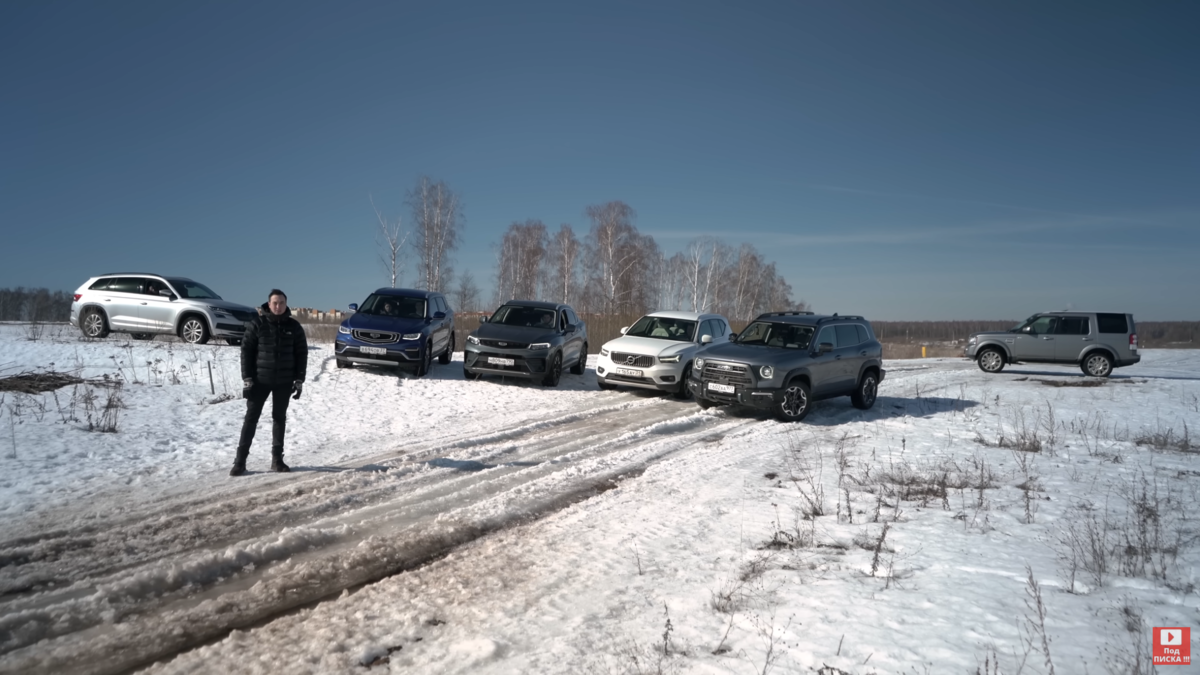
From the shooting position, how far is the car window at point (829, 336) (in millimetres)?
12099

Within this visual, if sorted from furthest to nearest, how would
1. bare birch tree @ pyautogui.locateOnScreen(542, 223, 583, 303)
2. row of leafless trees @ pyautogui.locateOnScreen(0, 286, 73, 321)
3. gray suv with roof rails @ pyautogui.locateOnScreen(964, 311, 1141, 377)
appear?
bare birch tree @ pyautogui.locateOnScreen(542, 223, 583, 303), row of leafless trees @ pyautogui.locateOnScreen(0, 286, 73, 321), gray suv with roof rails @ pyautogui.locateOnScreen(964, 311, 1141, 377)

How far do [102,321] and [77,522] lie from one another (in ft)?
44.2

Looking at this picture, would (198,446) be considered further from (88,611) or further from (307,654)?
(307,654)

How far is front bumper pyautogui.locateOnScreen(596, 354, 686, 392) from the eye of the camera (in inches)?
523

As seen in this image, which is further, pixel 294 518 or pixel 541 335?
pixel 541 335

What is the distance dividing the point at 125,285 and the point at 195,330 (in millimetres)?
2104

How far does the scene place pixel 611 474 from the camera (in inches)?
292

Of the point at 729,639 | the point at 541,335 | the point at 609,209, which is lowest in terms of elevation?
the point at 729,639

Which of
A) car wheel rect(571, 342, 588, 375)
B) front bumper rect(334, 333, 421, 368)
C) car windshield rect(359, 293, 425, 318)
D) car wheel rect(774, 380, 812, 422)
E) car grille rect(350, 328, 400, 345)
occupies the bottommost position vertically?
car wheel rect(774, 380, 812, 422)

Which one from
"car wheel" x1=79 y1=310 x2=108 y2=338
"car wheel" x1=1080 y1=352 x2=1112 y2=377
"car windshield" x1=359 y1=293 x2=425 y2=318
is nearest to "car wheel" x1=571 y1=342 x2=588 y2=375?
"car windshield" x1=359 y1=293 x2=425 y2=318

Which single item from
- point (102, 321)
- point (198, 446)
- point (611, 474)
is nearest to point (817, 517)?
point (611, 474)

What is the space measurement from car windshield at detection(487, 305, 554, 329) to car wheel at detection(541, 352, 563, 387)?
2.99 ft

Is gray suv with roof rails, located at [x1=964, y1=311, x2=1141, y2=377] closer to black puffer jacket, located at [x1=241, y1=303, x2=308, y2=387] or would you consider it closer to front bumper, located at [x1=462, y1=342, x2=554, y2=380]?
front bumper, located at [x1=462, y1=342, x2=554, y2=380]

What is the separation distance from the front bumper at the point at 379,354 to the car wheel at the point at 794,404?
7325 mm
